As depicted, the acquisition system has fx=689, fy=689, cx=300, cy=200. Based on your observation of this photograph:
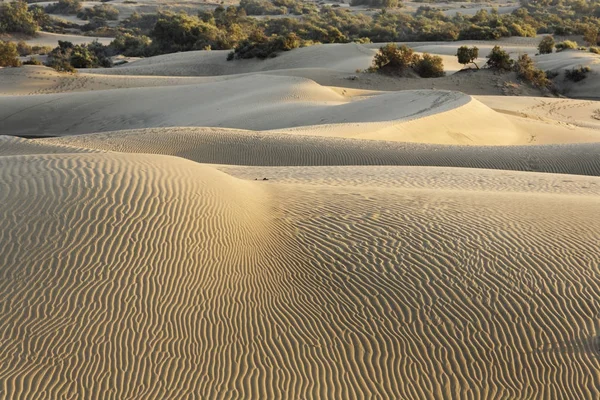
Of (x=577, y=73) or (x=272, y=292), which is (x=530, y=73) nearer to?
(x=577, y=73)

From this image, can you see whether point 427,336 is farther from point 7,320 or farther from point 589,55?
point 589,55

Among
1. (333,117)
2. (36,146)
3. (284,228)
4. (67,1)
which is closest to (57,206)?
(284,228)

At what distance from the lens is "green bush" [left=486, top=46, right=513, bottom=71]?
27.4 metres

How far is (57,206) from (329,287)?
2.47 m

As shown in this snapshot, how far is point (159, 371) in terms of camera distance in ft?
14.5

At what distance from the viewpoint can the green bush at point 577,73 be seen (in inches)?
1091

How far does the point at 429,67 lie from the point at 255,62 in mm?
9351

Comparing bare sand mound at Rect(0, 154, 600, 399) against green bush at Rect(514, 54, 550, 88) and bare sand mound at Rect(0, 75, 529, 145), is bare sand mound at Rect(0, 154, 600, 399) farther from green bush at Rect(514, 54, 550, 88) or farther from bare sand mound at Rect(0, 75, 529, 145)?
green bush at Rect(514, 54, 550, 88)

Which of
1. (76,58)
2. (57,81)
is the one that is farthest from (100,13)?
(57,81)

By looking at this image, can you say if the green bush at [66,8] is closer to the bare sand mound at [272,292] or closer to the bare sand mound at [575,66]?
the bare sand mound at [575,66]

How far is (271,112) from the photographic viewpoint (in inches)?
783

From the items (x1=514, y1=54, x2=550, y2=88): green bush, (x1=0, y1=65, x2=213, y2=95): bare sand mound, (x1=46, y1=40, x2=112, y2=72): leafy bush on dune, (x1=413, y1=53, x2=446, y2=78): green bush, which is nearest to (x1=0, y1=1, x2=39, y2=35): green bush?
(x1=46, y1=40, x2=112, y2=72): leafy bush on dune

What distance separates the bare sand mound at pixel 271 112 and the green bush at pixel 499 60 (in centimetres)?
794

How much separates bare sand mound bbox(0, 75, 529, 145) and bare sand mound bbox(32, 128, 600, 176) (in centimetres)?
200
